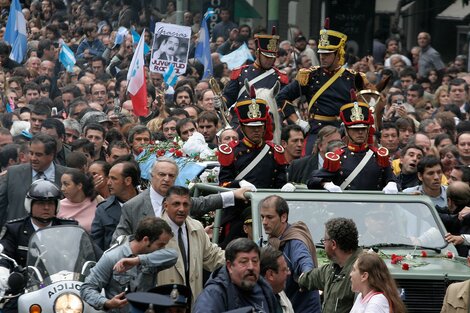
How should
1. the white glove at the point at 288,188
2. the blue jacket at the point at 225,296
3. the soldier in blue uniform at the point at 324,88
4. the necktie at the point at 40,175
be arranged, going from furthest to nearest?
the soldier in blue uniform at the point at 324,88 → the necktie at the point at 40,175 → the white glove at the point at 288,188 → the blue jacket at the point at 225,296

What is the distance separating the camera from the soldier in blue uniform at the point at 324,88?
1844cm

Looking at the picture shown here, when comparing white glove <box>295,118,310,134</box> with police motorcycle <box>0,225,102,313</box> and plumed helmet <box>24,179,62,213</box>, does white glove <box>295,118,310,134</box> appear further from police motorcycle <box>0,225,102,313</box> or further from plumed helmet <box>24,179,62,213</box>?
police motorcycle <box>0,225,102,313</box>

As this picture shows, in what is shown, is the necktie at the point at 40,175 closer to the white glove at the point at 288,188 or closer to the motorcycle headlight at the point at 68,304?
the white glove at the point at 288,188

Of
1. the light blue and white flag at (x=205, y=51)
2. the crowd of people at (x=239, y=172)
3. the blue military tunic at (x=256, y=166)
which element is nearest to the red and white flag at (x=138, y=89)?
the crowd of people at (x=239, y=172)

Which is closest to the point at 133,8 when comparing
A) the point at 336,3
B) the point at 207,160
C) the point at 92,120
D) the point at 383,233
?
the point at 336,3

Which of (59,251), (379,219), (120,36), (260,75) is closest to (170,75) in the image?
(260,75)

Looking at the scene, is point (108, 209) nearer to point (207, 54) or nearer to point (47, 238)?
point (47, 238)

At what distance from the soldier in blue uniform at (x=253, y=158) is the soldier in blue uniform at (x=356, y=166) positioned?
341 millimetres

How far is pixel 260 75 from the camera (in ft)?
64.6

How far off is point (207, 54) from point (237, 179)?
1247 centimetres

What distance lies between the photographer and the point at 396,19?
3438 centimetres

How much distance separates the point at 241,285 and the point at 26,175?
5.41m

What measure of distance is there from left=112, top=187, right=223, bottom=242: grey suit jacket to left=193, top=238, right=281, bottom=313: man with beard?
229 centimetres

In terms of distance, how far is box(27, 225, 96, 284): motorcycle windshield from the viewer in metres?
12.3
